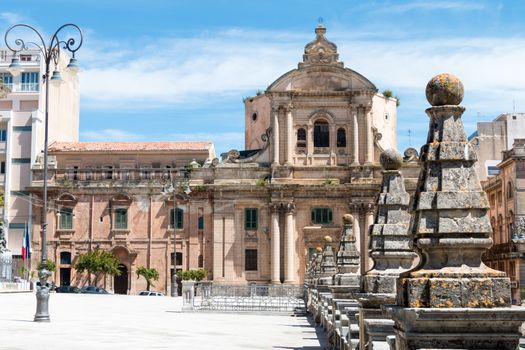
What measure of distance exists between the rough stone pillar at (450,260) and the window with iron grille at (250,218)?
5094 centimetres

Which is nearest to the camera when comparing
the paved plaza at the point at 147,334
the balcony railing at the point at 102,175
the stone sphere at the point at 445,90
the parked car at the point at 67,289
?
the stone sphere at the point at 445,90

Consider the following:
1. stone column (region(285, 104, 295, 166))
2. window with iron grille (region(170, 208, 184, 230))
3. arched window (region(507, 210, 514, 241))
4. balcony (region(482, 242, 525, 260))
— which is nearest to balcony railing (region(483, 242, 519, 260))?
balcony (region(482, 242, 525, 260))

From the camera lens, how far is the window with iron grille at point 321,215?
189ft

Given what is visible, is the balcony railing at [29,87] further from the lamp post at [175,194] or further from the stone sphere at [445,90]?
the stone sphere at [445,90]

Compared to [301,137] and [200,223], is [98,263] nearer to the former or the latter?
[200,223]

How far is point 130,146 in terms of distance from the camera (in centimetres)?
6675

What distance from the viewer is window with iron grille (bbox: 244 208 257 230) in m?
57.8

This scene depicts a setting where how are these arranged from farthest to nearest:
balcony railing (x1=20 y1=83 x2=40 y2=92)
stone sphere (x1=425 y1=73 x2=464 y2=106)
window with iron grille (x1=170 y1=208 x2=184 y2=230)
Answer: balcony railing (x1=20 y1=83 x2=40 y2=92)
window with iron grille (x1=170 y1=208 x2=184 y2=230)
stone sphere (x1=425 y1=73 x2=464 y2=106)

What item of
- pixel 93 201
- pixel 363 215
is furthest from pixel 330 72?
pixel 93 201

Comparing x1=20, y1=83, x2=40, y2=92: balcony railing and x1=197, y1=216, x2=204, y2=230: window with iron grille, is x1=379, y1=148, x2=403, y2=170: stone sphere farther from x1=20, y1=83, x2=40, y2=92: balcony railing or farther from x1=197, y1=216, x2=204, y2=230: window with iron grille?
x1=20, y1=83, x2=40, y2=92: balcony railing

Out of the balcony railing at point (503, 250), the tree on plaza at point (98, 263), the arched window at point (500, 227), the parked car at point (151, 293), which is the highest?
the arched window at point (500, 227)

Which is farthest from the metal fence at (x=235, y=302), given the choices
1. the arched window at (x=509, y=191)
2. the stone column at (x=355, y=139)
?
the arched window at (x=509, y=191)

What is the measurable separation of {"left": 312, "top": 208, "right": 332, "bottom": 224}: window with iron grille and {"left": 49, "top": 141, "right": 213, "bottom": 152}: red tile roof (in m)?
12.9

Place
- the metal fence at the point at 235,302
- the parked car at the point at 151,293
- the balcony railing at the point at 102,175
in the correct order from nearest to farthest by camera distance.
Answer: the metal fence at the point at 235,302 → the parked car at the point at 151,293 → the balcony railing at the point at 102,175
